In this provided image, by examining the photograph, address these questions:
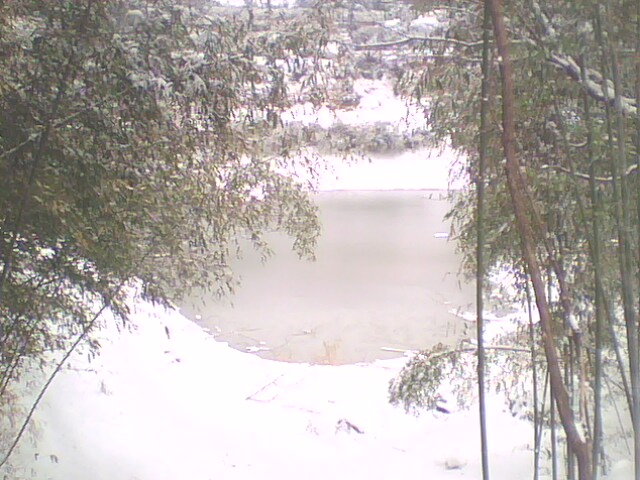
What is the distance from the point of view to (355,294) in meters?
5.76

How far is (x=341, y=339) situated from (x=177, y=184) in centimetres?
327

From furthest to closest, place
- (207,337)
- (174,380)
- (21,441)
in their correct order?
(207,337)
(174,380)
(21,441)

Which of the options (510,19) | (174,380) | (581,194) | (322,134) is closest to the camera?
(510,19)

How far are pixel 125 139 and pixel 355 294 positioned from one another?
3.93m

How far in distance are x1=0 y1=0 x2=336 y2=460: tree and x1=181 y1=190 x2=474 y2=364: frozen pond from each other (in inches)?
91.2

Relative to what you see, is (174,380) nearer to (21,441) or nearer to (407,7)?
(21,441)

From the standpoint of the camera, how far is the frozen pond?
522cm

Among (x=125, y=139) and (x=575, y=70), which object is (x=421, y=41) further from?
(x=125, y=139)

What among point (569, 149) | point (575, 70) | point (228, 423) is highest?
point (575, 70)

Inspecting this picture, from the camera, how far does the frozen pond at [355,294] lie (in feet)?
17.1

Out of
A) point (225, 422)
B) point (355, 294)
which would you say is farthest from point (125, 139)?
point (355, 294)

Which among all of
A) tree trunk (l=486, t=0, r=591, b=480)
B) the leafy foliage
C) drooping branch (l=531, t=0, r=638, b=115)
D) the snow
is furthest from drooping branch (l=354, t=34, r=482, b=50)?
the snow

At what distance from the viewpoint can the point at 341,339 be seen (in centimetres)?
537

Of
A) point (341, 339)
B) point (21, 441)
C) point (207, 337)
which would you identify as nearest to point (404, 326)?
point (341, 339)
